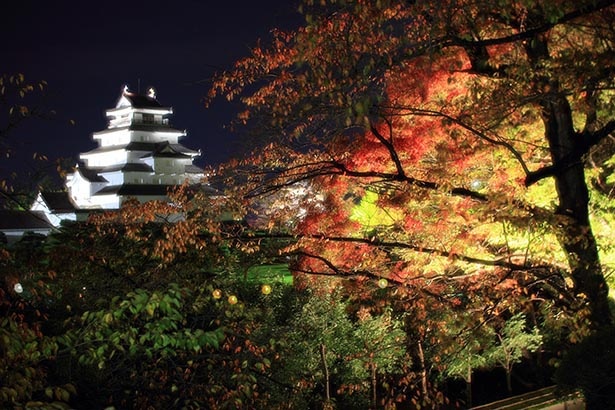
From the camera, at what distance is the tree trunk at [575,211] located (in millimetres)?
6609

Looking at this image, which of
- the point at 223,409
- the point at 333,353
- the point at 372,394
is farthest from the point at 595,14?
the point at 372,394

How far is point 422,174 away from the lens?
808 centimetres

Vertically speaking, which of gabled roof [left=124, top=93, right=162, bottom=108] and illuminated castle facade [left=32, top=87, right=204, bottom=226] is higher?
gabled roof [left=124, top=93, right=162, bottom=108]

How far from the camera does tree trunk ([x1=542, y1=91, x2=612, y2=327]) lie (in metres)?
6.61

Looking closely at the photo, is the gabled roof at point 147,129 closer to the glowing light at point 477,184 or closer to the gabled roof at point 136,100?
the gabled roof at point 136,100

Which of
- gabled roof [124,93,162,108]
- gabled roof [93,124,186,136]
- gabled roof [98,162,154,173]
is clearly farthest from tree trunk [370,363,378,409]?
gabled roof [124,93,162,108]

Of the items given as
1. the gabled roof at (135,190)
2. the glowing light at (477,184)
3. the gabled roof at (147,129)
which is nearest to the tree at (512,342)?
the glowing light at (477,184)

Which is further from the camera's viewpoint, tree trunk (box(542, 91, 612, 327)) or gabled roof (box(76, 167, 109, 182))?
gabled roof (box(76, 167, 109, 182))

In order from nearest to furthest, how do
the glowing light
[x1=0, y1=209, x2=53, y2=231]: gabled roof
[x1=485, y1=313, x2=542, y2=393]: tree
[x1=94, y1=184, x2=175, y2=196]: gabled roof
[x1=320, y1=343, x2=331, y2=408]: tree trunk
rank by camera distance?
the glowing light, [x1=320, y1=343, x2=331, y2=408]: tree trunk, [x1=485, y1=313, x2=542, y2=393]: tree, [x1=0, y1=209, x2=53, y2=231]: gabled roof, [x1=94, y1=184, x2=175, y2=196]: gabled roof

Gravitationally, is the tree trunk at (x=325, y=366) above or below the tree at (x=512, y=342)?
below

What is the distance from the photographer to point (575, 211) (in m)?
6.79

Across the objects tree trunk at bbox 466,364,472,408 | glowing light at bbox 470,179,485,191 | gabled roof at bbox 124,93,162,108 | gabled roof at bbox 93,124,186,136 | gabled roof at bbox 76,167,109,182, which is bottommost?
tree trunk at bbox 466,364,472,408

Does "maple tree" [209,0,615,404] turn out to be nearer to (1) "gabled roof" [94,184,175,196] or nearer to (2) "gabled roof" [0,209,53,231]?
(2) "gabled roof" [0,209,53,231]

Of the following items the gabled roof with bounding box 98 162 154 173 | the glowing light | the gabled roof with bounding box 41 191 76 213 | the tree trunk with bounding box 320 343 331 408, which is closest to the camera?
the glowing light
